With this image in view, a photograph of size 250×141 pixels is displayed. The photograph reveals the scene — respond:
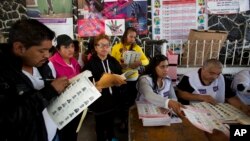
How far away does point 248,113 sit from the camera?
175 centimetres

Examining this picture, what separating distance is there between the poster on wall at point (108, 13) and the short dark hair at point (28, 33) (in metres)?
3.51

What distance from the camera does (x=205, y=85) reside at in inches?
88.1

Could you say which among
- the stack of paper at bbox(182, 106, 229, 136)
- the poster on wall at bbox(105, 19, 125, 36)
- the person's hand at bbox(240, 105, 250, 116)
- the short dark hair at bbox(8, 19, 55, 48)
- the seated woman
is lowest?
the person's hand at bbox(240, 105, 250, 116)

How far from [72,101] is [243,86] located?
1693 mm

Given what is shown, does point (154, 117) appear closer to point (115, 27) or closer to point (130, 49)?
point (130, 49)

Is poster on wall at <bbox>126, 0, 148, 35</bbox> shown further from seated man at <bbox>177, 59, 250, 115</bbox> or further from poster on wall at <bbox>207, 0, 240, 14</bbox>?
seated man at <bbox>177, 59, 250, 115</bbox>

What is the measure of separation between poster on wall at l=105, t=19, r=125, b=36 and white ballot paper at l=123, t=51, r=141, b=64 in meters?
1.76

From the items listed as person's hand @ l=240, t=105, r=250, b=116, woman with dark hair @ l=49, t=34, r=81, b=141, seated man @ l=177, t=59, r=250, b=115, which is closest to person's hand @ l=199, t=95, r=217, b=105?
seated man @ l=177, t=59, r=250, b=115

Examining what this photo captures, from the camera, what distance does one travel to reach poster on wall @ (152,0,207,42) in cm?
432

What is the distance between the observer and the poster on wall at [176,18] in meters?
4.32

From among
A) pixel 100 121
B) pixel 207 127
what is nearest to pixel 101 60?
pixel 100 121

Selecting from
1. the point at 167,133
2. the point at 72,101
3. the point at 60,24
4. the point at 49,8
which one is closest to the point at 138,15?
the point at 60,24

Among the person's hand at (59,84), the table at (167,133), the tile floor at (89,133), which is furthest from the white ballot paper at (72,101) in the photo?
the tile floor at (89,133)

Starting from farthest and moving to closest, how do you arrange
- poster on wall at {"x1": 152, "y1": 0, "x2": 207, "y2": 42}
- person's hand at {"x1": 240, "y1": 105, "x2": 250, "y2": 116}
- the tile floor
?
poster on wall at {"x1": 152, "y1": 0, "x2": 207, "y2": 42} → the tile floor → person's hand at {"x1": 240, "y1": 105, "x2": 250, "y2": 116}
